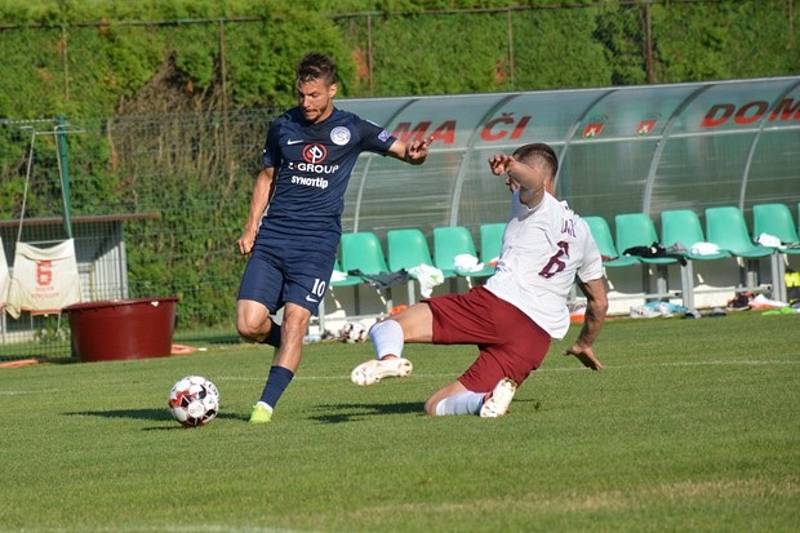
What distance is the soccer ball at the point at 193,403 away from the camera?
9695 mm

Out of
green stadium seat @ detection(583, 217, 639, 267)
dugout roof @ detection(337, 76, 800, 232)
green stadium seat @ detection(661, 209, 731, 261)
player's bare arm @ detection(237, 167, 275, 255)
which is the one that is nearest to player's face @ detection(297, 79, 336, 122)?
player's bare arm @ detection(237, 167, 275, 255)

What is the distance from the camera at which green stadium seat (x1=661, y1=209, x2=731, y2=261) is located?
23.8m

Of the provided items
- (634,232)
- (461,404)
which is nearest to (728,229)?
(634,232)

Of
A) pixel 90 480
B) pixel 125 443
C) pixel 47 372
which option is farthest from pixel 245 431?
pixel 47 372

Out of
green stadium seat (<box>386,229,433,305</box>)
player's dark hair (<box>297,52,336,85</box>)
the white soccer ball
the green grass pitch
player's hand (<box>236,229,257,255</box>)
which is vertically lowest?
the white soccer ball

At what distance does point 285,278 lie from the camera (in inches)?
393

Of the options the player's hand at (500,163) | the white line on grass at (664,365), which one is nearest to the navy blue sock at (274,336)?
the player's hand at (500,163)

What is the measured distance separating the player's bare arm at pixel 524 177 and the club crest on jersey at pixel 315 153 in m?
1.24

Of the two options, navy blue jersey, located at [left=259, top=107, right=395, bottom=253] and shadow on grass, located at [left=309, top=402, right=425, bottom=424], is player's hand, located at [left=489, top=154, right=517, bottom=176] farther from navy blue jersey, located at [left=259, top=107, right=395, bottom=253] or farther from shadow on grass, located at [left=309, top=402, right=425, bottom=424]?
shadow on grass, located at [left=309, top=402, right=425, bottom=424]

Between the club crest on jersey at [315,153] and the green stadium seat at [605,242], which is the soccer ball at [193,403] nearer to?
the club crest on jersey at [315,153]

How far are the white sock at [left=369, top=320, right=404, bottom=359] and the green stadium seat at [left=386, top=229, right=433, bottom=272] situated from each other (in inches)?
548

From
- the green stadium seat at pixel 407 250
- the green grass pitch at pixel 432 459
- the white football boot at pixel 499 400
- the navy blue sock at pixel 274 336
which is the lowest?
the green grass pitch at pixel 432 459

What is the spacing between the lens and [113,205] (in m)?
23.9

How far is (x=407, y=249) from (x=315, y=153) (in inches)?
522
